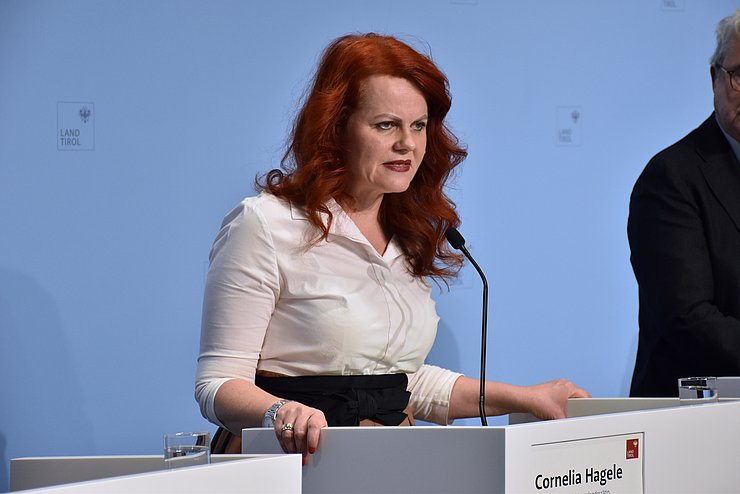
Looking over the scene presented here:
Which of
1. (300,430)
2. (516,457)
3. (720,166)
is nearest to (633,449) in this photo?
(516,457)

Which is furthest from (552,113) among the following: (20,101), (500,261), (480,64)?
(20,101)

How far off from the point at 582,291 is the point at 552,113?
56 centimetres

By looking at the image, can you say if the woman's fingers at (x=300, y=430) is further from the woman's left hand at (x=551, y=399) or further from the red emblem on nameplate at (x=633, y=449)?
the woman's left hand at (x=551, y=399)

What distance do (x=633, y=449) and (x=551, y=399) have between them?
1.75 ft

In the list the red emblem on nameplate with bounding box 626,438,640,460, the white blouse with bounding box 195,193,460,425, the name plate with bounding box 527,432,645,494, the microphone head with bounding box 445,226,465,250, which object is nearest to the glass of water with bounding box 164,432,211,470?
the name plate with bounding box 527,432,645,494

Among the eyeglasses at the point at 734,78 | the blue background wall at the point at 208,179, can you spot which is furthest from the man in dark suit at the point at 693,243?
the blue background wall at the point at 208,179

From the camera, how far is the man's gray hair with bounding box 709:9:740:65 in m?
1.99

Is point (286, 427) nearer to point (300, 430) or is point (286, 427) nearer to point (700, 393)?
point (300, 430)

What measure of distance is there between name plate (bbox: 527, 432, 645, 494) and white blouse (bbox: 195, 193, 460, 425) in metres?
0.65

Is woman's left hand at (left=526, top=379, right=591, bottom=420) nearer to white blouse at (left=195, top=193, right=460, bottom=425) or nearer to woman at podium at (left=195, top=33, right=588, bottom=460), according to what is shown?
woman at podium at (left=195, top=33, right=588, bottom=460)

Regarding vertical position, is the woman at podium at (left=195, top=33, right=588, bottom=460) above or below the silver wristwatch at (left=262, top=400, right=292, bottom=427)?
above

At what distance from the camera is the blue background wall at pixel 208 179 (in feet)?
8.49

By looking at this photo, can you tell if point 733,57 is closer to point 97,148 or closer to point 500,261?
point 500,261

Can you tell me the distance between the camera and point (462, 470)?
1.03 metres
